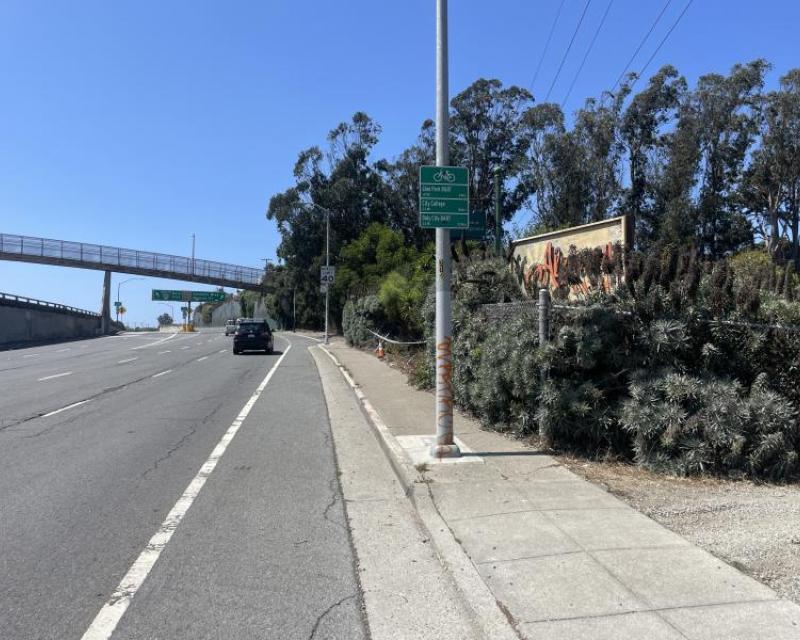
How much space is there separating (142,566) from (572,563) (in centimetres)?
313

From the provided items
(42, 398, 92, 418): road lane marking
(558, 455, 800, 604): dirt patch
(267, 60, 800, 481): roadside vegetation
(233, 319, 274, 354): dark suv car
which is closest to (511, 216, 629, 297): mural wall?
(267, 60, 800, 481): roadside vegetation

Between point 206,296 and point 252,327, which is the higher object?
point 206,296

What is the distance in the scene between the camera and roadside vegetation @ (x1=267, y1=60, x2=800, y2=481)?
7367 millimetres

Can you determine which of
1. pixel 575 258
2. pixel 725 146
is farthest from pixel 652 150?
pixel 575 258

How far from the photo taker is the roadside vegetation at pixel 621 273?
7.37 meters

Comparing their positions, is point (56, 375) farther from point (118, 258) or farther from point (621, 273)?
point (118, 258)

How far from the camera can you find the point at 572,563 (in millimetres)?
4711

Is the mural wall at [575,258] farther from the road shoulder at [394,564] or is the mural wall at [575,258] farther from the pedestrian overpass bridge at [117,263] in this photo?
the pedestrian overpass bridge at [117,263]

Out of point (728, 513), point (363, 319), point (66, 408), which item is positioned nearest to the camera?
point (728, 513)

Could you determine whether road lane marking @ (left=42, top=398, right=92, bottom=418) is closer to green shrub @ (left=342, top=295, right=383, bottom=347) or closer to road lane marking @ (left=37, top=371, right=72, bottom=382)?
road lane marking @ (left=37, top=371, right=72, bottom=382)

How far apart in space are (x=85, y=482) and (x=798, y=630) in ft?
22.3

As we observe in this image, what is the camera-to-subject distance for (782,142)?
41.0 m

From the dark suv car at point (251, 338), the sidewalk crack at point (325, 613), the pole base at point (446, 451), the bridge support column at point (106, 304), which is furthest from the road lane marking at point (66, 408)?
the bridge support column at point (106, 304)

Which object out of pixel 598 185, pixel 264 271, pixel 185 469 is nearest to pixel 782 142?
pixel 598 185
